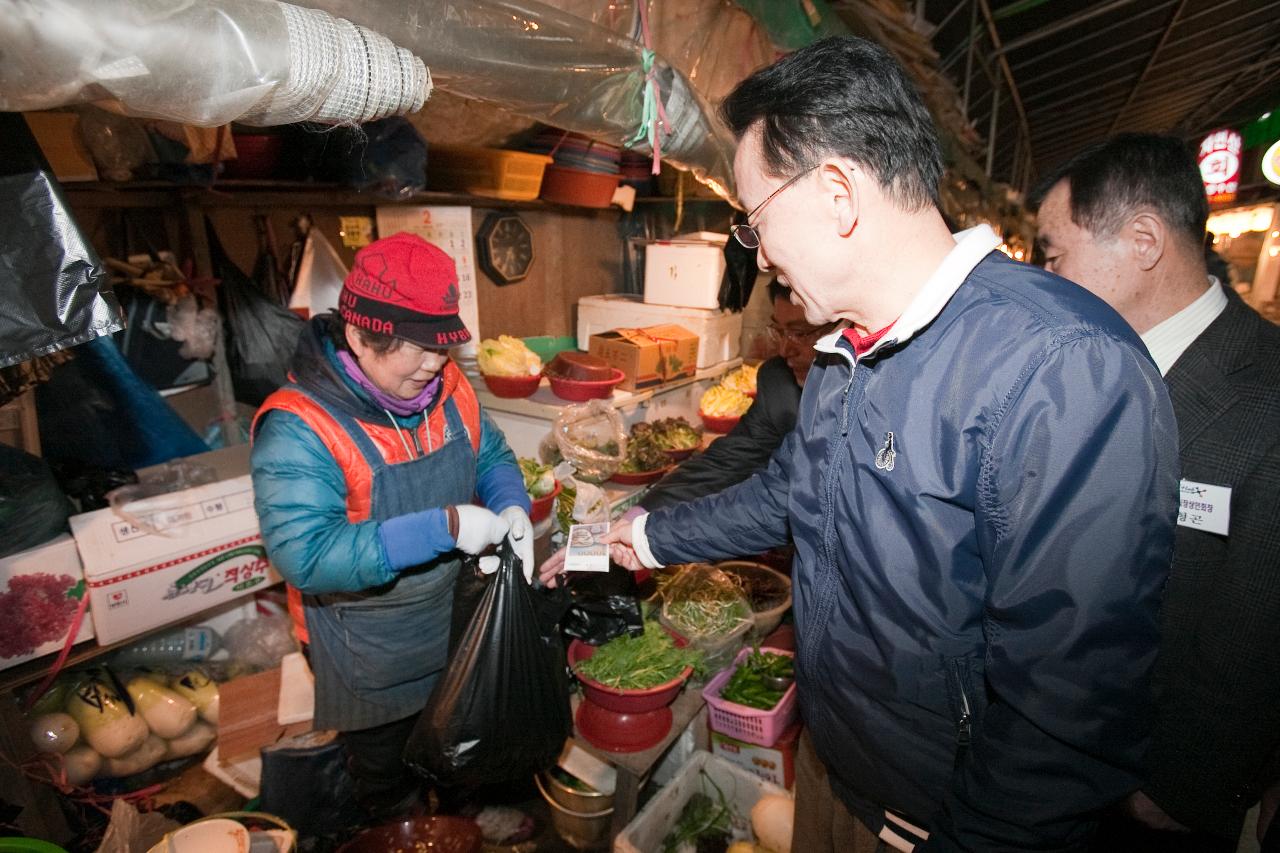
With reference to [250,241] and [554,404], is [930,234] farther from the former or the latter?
[250,241]

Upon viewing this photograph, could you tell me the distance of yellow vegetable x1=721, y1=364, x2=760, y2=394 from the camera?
4773 millimetres

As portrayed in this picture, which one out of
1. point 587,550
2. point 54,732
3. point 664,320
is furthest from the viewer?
point 664,320

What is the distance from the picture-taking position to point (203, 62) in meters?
1.13

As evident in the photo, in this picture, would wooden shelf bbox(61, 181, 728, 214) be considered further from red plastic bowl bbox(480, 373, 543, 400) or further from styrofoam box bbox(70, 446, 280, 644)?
styrofoam box bbox(70, 446, 280, 644)

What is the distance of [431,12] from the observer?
1.53 meters

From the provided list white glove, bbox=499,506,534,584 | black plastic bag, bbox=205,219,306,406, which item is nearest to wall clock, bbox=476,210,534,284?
black plastic bag, bbox=205,219,306,406

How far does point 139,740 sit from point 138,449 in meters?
1.39

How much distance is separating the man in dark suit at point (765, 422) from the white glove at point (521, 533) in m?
0.66

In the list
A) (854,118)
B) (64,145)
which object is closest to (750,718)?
(854,118)

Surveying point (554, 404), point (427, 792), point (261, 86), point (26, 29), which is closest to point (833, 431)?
point (261, 86)

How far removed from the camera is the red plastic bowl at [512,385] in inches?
143

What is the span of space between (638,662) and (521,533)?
2.68 feet

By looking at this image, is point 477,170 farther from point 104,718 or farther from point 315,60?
A: point 104,718

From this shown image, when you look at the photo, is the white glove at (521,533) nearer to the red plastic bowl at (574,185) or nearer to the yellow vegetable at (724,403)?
the yellow vegetable at (724,403)
